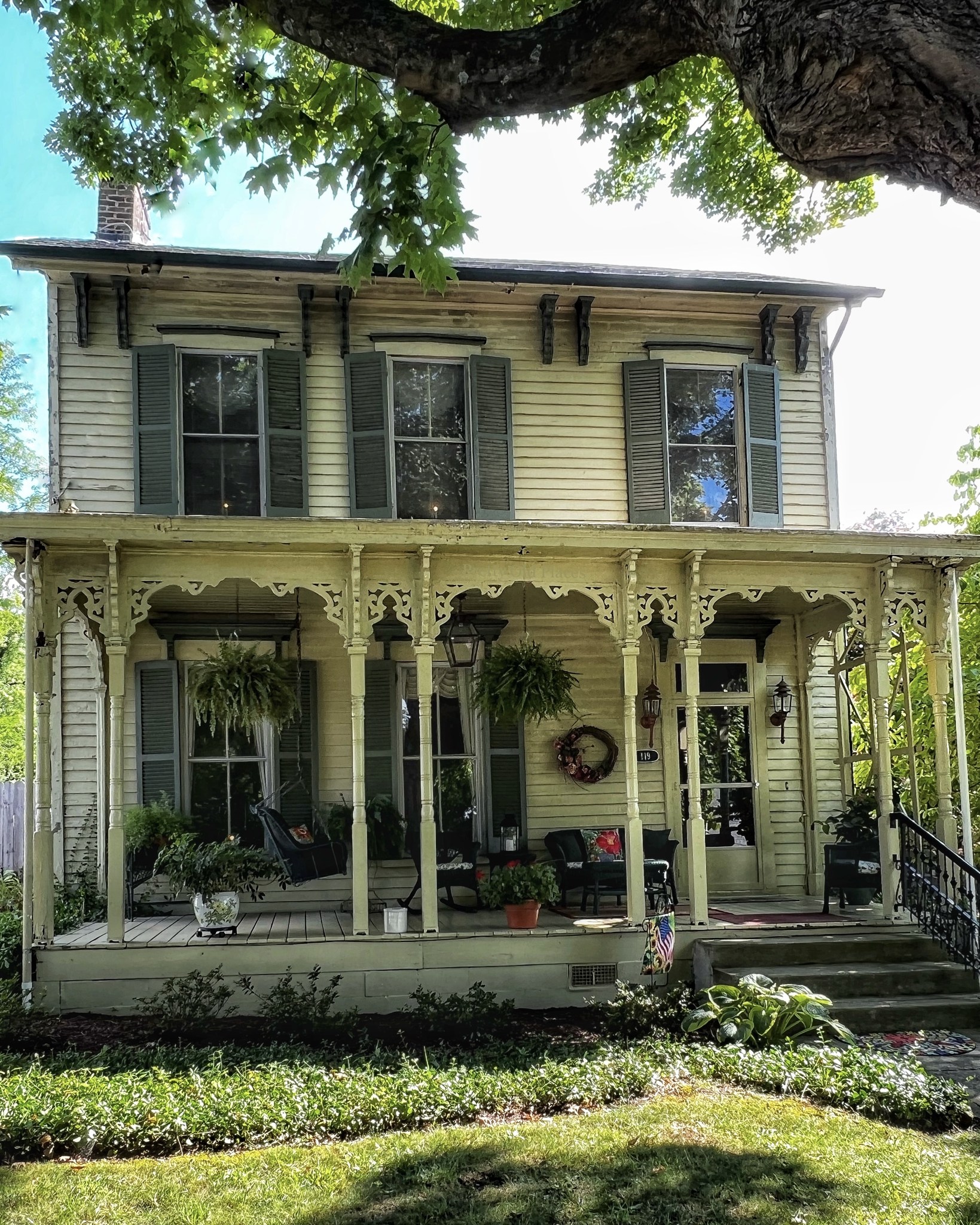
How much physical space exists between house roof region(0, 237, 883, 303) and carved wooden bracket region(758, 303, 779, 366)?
0.71 feet

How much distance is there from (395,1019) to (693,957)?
2.46m

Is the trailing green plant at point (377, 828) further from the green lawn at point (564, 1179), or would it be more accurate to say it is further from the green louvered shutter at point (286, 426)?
the green lawn at point (564, 1179)

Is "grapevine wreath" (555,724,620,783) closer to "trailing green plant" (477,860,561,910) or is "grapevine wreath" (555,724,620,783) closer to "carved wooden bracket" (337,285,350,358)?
"trailing green plant" (477,860,561,910)

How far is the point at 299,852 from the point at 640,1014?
11.3ft

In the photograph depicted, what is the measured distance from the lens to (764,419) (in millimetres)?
11594

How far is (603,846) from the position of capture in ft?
35.0

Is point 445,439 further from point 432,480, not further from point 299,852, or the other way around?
point 299,852

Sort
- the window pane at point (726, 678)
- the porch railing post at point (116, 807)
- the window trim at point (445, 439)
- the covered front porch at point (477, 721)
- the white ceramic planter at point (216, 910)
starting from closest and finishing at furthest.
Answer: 1. the porch railing post at point (116, 807)
2. the covered front porch at point (477, 721)
3. the white ceramic planter at point (216, 910)
4. the window trim at point (445, 439)
5. the window pane at point (726, 678)

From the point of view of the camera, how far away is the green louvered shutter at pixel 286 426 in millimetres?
10773

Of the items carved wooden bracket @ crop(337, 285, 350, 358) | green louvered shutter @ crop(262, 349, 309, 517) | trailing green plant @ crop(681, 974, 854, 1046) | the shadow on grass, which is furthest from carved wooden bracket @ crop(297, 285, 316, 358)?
the shadow on grass

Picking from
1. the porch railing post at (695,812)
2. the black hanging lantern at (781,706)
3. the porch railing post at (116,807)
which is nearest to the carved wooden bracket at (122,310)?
the porch railing post at (116,807)

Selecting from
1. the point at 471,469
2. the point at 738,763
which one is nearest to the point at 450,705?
the point at 471,469

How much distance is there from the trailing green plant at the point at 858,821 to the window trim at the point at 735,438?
10.0 ft

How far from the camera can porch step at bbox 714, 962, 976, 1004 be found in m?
8.16
